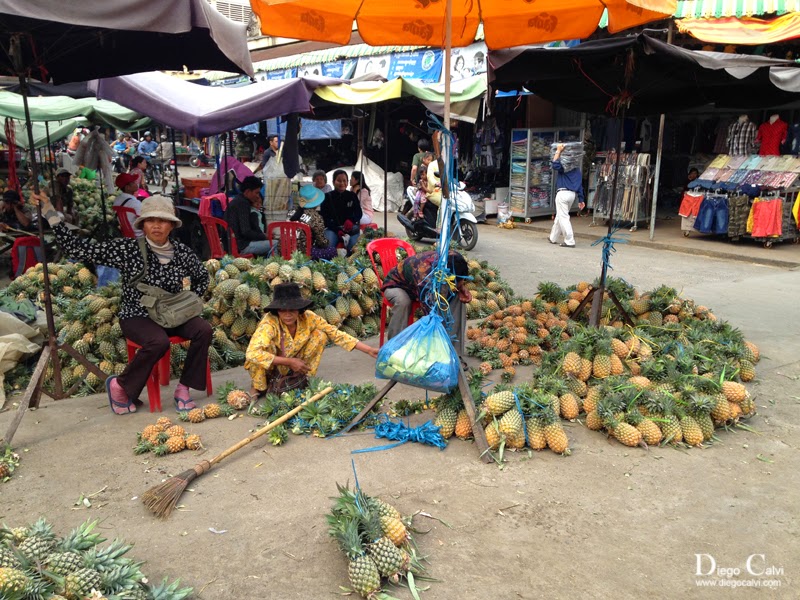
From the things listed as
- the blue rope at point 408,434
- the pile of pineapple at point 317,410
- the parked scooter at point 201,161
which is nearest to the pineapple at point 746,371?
the blue rope at point 408,434

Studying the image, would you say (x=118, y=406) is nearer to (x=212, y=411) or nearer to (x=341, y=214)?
(x=212, y=411)

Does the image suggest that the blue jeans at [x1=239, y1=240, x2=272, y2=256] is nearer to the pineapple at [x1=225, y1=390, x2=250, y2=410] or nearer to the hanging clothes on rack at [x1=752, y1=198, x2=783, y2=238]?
the pineapple at [x1=225, y1=390, x2=250, y2=410]

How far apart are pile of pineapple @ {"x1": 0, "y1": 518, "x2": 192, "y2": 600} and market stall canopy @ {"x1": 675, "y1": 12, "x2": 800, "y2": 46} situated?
1206 centimetres

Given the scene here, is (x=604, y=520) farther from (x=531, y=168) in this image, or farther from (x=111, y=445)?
(x=531, y=168)

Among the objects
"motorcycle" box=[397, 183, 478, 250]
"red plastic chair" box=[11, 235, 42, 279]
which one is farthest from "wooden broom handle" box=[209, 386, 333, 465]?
"motorcycle" box=[397, 183, 478, 250]

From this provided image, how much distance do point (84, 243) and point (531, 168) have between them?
39.8 feet

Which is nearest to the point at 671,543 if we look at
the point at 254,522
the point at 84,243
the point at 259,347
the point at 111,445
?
the point at 254,522

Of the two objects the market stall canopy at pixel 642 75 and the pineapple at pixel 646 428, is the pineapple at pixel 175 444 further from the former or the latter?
the market stall canopy at pixel 642 75

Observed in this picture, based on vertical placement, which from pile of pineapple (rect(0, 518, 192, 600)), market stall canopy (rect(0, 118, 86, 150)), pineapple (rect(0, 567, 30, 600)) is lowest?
pile of pineapple (rect(0, 518, 192, 600))

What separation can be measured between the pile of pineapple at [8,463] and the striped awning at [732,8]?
1223 centimetres

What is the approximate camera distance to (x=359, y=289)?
6.84m

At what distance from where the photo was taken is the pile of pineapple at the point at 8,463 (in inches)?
150

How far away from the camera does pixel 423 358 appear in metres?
4.00

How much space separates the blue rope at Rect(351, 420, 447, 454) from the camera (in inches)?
166
